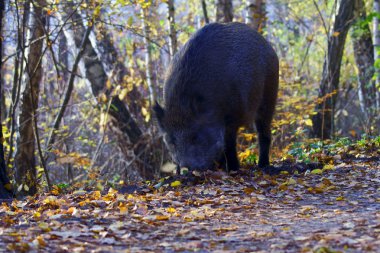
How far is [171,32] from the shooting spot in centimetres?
1073

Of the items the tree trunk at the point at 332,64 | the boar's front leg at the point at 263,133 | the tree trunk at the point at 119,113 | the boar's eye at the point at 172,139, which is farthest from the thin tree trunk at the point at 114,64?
the boar's eye at the point at 172,139

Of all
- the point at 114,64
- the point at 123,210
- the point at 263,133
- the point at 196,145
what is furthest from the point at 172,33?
the point at 123,210

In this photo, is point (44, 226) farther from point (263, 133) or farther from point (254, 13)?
point (254, 13)

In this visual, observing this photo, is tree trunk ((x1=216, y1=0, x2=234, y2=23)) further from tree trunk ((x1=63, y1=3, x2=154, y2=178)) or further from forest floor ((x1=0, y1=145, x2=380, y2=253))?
forest floor ((x1=0, y1=145, x2=380, y2=253))

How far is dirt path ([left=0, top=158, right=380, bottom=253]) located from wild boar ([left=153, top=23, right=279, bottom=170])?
46 centimetres

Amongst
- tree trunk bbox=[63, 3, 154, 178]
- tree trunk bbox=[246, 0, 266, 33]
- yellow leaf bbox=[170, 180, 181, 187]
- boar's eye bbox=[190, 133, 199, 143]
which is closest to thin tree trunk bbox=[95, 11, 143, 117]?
tree trunk bbox=[63, 3, 154, 178]

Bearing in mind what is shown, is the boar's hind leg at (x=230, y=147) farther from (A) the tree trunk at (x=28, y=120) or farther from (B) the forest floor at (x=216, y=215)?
(A) the tree trunk at (x=28, y=120)

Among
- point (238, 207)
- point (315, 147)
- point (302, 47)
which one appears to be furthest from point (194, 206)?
point (302, 47)

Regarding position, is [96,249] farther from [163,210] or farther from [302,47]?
[302,47]

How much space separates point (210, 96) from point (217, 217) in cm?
222

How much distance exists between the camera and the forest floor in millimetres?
3525

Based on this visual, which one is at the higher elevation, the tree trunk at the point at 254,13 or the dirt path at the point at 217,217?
the tree trunk at the point at 254,13

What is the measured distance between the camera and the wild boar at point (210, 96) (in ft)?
21.2

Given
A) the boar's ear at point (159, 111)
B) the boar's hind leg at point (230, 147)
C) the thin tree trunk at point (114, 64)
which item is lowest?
the boar's hind leg at point (230, 147)
